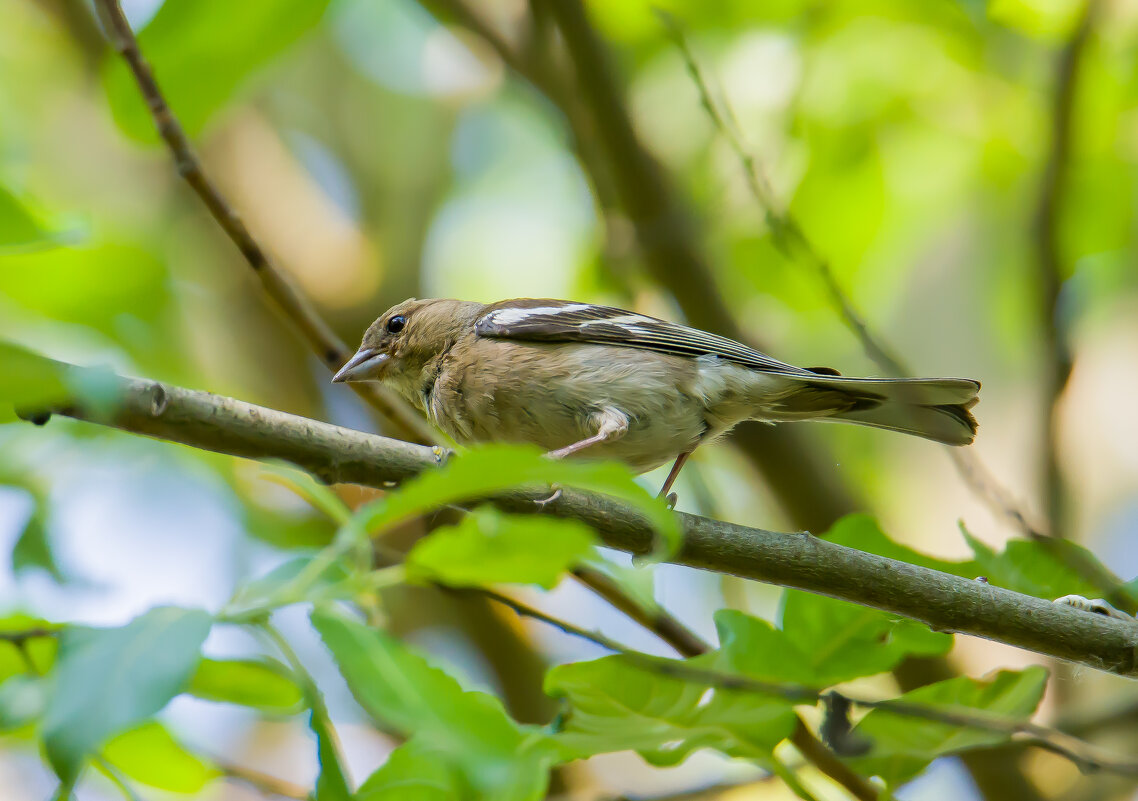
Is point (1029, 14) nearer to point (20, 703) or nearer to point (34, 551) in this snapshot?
point (34, 551)

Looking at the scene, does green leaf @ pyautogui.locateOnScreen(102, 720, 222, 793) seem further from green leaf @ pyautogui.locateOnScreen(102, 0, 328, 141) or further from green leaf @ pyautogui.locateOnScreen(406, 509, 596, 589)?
green leaf @ pyautogui.locateOnScreen(102, 0, 328, 141)

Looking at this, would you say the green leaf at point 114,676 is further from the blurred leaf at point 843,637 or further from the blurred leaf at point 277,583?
the blurred leaf at point 843,637

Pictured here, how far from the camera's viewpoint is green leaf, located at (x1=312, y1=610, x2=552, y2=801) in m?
1.69

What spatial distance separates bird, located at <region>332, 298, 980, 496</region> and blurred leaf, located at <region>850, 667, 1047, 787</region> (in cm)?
188

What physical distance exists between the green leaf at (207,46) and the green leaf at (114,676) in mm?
1967

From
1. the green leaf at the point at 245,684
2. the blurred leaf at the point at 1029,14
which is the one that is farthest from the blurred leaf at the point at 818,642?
the blurred leaf at the point at 1029,14

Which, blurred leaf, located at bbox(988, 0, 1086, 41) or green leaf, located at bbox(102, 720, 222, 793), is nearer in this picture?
green leaf, located at bbox(102, 720, 222, 793)

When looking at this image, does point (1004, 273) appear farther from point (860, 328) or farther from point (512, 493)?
point (512, 493)

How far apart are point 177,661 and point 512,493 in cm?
132

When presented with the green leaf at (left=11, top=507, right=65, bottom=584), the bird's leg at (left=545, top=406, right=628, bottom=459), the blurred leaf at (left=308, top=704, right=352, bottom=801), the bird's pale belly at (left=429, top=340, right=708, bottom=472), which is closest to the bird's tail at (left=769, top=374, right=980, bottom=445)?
the bird's pale belly at (left=429, top=340, right=708, bottom=472)

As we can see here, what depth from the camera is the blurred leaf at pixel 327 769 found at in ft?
6.62

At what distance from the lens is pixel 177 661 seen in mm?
1603

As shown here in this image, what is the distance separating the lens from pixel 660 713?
2.38 m

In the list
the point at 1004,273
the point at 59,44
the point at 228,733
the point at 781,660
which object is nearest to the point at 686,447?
the point at 781,660
